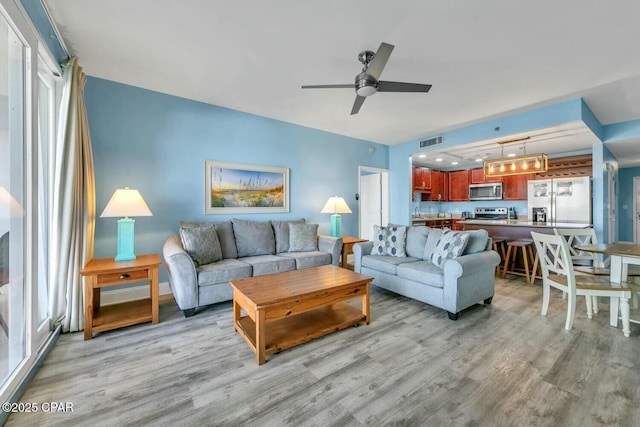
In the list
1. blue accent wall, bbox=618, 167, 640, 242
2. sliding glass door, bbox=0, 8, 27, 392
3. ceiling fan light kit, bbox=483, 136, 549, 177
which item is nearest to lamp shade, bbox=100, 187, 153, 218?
sliding glass door, bbox=0, 8, 27, 392


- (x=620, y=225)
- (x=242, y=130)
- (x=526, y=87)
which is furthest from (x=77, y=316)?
(x=620, y=225)

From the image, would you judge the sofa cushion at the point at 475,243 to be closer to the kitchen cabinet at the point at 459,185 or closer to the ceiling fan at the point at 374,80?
the ceiling fan at the point at 374,80

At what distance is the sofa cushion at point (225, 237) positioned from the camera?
3.41m

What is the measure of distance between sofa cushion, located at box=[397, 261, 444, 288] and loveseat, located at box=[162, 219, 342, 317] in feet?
3.56

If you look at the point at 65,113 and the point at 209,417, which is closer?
the point at 209,417

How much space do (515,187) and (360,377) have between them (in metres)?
6.98

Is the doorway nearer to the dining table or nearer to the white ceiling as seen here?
the white ceiling

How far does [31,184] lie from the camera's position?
1737mm

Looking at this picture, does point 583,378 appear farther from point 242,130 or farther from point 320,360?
point 242,130

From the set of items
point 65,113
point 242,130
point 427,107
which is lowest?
point 65,113

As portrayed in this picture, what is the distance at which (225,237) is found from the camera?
137 inches

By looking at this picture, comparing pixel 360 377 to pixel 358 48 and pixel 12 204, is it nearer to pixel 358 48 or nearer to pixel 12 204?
pixel 12 204

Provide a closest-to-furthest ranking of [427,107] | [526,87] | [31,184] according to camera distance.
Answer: [31,184] < [526,87] < [427,107]

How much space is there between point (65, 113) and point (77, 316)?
6.12 ft
